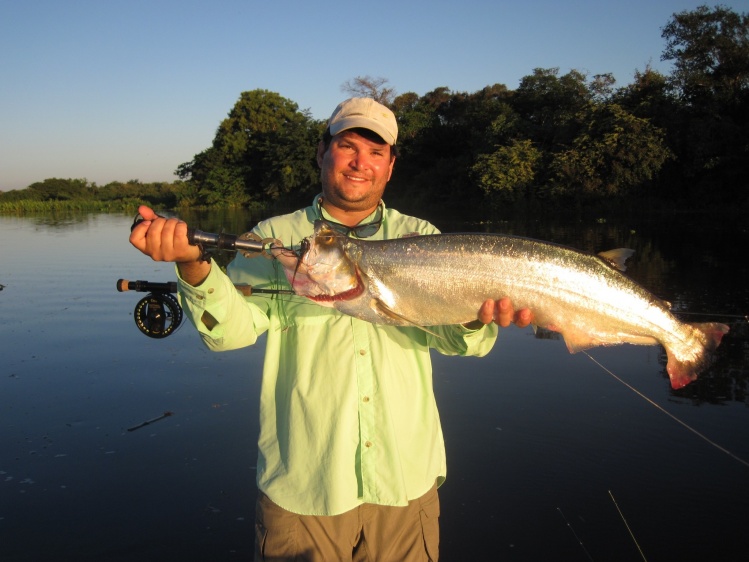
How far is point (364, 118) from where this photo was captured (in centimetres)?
303

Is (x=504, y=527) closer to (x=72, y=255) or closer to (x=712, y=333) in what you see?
(x=712, y=333)

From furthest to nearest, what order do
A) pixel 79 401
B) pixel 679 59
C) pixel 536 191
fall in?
1. pixel 536 191
2. pixel 679 59
3. pixel 79 401

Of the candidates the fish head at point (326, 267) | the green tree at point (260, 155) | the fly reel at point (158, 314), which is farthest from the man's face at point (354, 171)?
the green tree at point (260, 155)

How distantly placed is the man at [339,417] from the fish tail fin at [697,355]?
834 mm

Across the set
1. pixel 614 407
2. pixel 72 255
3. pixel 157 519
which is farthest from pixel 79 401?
pixel 72 255

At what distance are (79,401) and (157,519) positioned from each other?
2.98m

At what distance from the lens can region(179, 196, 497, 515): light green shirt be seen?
2.61 m

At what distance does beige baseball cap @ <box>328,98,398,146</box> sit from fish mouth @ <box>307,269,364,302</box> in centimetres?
76

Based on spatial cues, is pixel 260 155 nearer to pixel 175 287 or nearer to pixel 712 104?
pixel 712 104


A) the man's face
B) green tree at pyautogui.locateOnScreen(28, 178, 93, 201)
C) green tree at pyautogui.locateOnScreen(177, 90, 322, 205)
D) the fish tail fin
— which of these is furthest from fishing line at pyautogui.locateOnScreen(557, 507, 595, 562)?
green tree at pyautogui.locateOnScreen(28, 178, 93, 201)

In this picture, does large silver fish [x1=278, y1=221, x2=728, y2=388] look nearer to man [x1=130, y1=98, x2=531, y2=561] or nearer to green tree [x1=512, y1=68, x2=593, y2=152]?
man [x1=130, y1=98, x2=531, y2=561]

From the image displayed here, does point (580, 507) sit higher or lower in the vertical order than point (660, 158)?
lower

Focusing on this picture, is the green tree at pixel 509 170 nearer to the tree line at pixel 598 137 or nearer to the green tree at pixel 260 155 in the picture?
the tree line at pixel 598 137

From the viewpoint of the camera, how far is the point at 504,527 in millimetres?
4793
